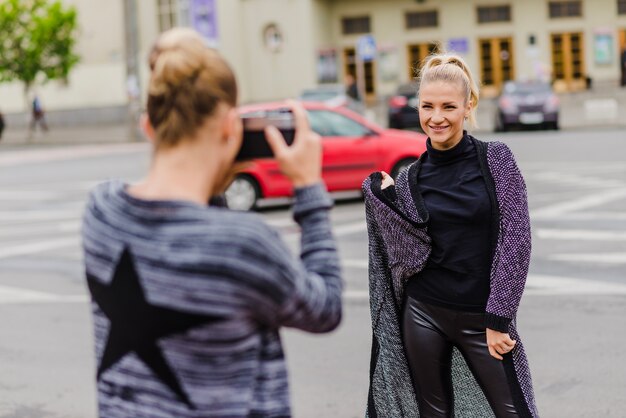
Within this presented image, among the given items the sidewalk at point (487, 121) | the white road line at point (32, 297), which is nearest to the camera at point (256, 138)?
the white road line at point (32, 297)

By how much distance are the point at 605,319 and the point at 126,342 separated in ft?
20.0

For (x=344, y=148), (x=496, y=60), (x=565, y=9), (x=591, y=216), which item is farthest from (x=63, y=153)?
(x=565, y=9)

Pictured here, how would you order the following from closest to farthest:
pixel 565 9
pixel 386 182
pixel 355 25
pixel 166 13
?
pixel 386 182 → pixel 166 13 → pixel 565 9 → pixel 355 25

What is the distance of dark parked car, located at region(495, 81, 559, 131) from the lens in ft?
101

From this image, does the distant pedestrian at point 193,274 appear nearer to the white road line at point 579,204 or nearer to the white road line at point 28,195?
the white road line at point 579,204

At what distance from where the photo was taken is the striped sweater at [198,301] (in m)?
2.06

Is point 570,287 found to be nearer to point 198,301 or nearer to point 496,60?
point 198,301

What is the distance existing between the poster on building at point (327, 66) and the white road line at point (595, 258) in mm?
39771

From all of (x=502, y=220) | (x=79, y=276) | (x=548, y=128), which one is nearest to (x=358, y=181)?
(x=79, y=276)

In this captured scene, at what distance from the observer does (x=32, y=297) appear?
957cm

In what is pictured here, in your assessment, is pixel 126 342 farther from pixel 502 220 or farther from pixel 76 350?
pixel 76 350

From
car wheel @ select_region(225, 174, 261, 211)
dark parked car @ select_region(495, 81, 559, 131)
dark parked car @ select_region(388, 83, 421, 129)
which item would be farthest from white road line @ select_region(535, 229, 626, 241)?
dark parked car @ select_region(388, 83, 421, 129)

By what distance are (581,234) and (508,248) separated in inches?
333

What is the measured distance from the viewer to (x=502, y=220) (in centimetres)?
364
